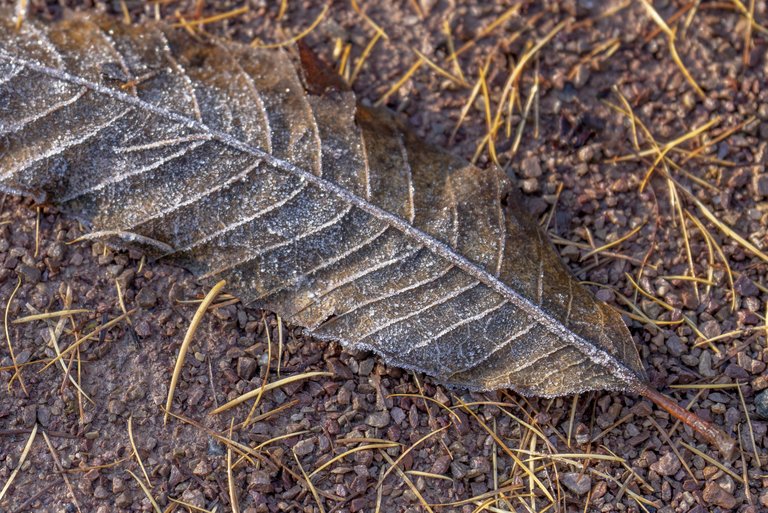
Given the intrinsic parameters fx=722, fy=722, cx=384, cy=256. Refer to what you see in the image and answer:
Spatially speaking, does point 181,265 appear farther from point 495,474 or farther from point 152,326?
point 495,474

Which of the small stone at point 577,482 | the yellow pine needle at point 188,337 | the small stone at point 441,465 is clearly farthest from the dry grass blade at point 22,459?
the small stone at point 577,482

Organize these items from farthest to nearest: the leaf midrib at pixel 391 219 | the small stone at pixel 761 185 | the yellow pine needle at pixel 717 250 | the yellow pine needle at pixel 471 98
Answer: the yellow pine needle at pixel 471 98 → the small stone at pixel 761 185 → the yellow pine needle at pixel 717 250 → the leaf midrib at pixel 391 219

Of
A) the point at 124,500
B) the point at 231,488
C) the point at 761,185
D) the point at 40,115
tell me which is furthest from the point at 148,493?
the point at 761,185

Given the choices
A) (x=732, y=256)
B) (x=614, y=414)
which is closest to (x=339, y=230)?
(x=614, y=414)

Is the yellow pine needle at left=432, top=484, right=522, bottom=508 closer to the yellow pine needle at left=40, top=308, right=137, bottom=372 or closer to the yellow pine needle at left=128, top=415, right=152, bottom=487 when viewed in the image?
the yellow pine needle at left=128, top=415, right=152, bottom=487

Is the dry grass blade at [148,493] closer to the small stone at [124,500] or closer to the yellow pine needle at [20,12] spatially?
the small stone at [124,500]

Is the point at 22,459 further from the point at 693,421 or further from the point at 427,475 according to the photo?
the point at 693,421

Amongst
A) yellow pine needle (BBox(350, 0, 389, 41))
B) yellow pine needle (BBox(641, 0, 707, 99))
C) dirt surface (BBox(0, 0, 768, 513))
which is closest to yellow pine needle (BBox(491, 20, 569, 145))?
dirt surface (BBox(0, 0, 768, 513))
